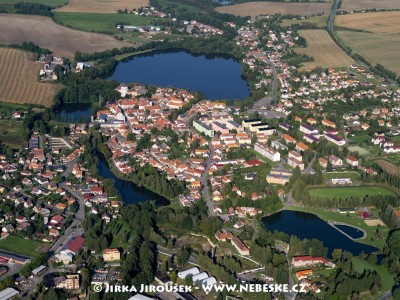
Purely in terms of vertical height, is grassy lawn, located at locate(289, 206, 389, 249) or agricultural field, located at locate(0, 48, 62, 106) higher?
grassy lawn, located at locate(289, 206, 389, 249)

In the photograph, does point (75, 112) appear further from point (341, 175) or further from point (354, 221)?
point (354, 221)

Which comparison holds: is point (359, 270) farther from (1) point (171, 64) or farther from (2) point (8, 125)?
(1) point (171, 64)

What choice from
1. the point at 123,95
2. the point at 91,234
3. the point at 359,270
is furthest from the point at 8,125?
the point at 359,270

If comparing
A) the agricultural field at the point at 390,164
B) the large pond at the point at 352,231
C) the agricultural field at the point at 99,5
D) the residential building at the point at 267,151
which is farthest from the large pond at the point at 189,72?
the large pond at the point at 352,231

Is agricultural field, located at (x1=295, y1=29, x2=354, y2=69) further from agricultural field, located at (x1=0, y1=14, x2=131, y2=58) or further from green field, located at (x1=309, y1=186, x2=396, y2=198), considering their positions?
green field, located at (x1=309, y1=186, x2=396, y2=198)

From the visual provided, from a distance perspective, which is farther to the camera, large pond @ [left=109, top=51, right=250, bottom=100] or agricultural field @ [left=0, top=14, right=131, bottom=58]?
agricultural field @ [left=0, top=14, right=131, bottom=58]

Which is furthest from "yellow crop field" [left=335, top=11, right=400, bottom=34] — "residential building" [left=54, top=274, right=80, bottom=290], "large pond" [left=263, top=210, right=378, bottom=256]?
"residential building" [left=54, top=274, right=80, bottom=290]
